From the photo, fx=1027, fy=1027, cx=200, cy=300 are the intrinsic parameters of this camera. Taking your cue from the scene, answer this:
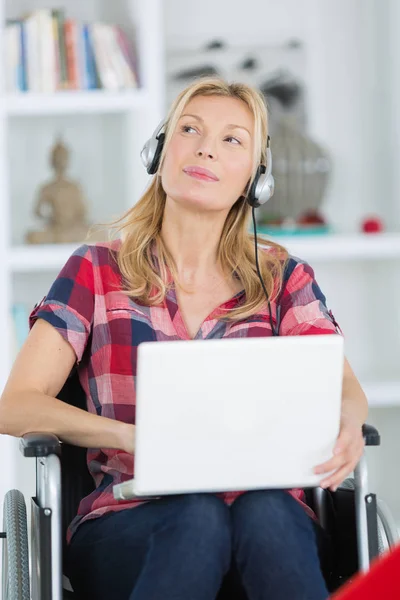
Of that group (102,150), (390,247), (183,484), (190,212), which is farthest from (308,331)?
(102,150)

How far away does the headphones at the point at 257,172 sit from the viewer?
193 centimetres

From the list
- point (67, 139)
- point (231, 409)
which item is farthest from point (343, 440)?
point (67, 139)

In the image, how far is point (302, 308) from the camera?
6.23 feet

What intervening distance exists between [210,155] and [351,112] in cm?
159

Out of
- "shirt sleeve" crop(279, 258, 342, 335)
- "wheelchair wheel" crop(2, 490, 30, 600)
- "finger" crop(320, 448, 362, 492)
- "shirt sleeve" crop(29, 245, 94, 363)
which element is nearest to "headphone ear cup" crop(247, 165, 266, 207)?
"shirt sleeve" crop(279, 258, 342, 335)

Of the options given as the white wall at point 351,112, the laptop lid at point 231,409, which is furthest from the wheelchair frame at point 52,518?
the white wall at point 351,112

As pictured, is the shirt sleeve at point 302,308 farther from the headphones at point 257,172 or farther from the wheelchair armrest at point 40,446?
the wheelchair armrest at point 40,446

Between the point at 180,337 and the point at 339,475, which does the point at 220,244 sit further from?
the point at 339,475

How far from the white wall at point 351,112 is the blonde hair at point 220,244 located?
4.49ft

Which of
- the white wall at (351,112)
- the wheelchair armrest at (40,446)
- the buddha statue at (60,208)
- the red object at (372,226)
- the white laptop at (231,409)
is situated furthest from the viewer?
the white wall at (351,112)

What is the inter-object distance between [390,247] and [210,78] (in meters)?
1.31

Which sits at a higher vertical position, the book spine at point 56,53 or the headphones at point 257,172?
the book spine at point 56,53

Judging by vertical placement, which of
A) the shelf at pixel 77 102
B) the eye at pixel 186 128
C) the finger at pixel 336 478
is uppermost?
the shelf at pixel 77 102

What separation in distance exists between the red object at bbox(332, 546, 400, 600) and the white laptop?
1.54 feet
